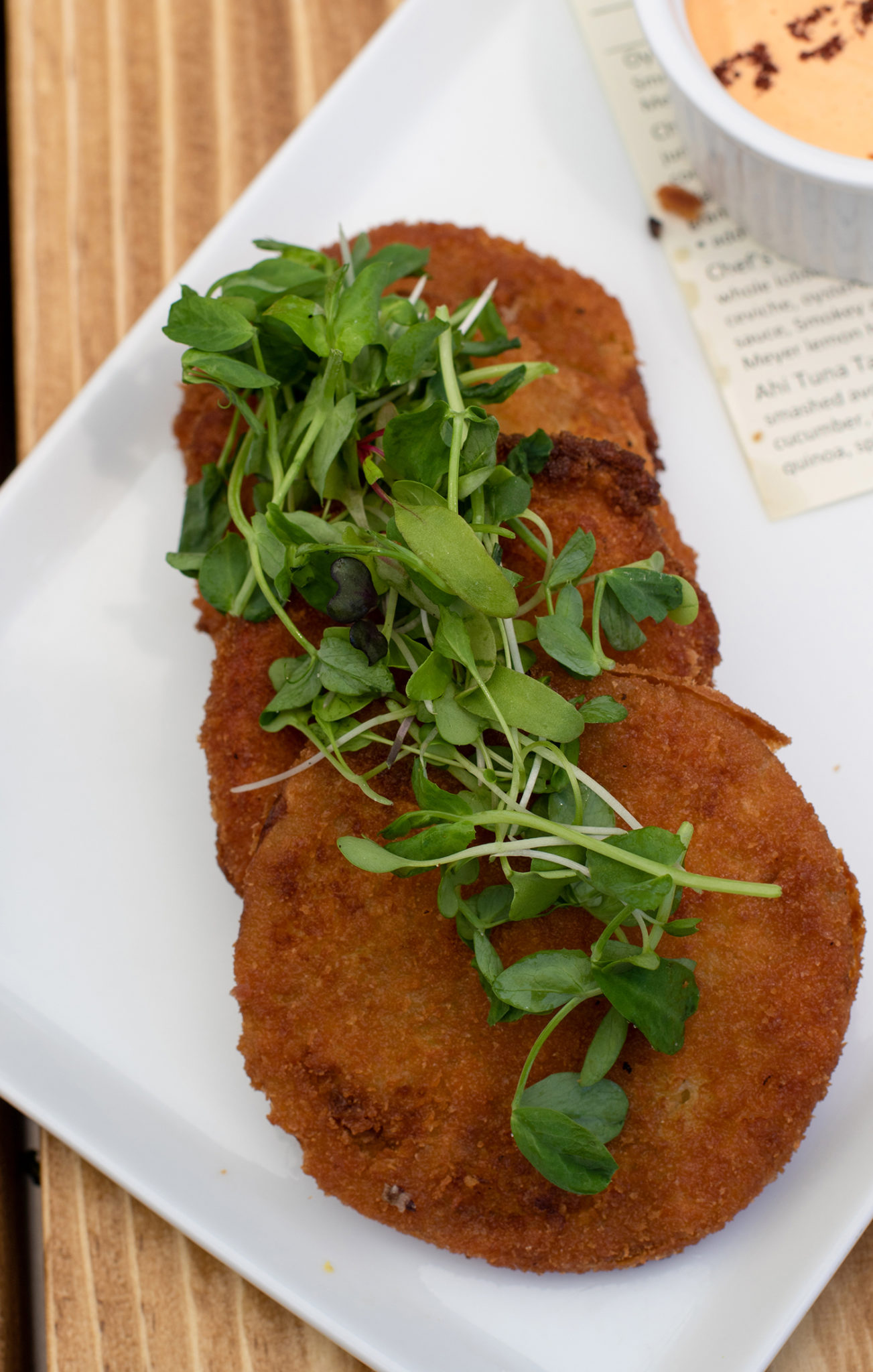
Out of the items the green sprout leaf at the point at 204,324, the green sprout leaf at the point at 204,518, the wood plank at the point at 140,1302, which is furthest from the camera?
the green sprout leaf at the point at 204,518

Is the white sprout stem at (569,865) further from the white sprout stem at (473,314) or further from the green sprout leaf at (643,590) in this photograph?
the white sprout stem at (473,314)

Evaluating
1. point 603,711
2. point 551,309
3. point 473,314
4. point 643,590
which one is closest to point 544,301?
point 551,309

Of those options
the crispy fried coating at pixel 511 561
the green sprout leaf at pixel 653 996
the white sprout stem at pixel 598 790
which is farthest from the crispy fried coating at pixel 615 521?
the green sprout leaf at pixel 653 996

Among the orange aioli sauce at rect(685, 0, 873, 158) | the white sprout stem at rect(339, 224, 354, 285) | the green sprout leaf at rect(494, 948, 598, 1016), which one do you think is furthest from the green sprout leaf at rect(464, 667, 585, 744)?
the orange aioli sauce at rect(685, 0, 873, 158)

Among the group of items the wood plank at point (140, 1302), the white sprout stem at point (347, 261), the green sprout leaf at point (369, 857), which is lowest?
the wood plank at point (140, 1302)

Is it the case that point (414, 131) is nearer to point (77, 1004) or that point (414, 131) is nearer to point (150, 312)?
point (150, 312)

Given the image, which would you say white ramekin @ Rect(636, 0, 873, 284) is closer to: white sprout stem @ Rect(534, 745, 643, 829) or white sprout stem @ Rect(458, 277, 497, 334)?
white sprout stem @ Rect(458, 277, 497, 334)

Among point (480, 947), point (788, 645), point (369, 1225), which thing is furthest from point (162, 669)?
point (788, 645)
